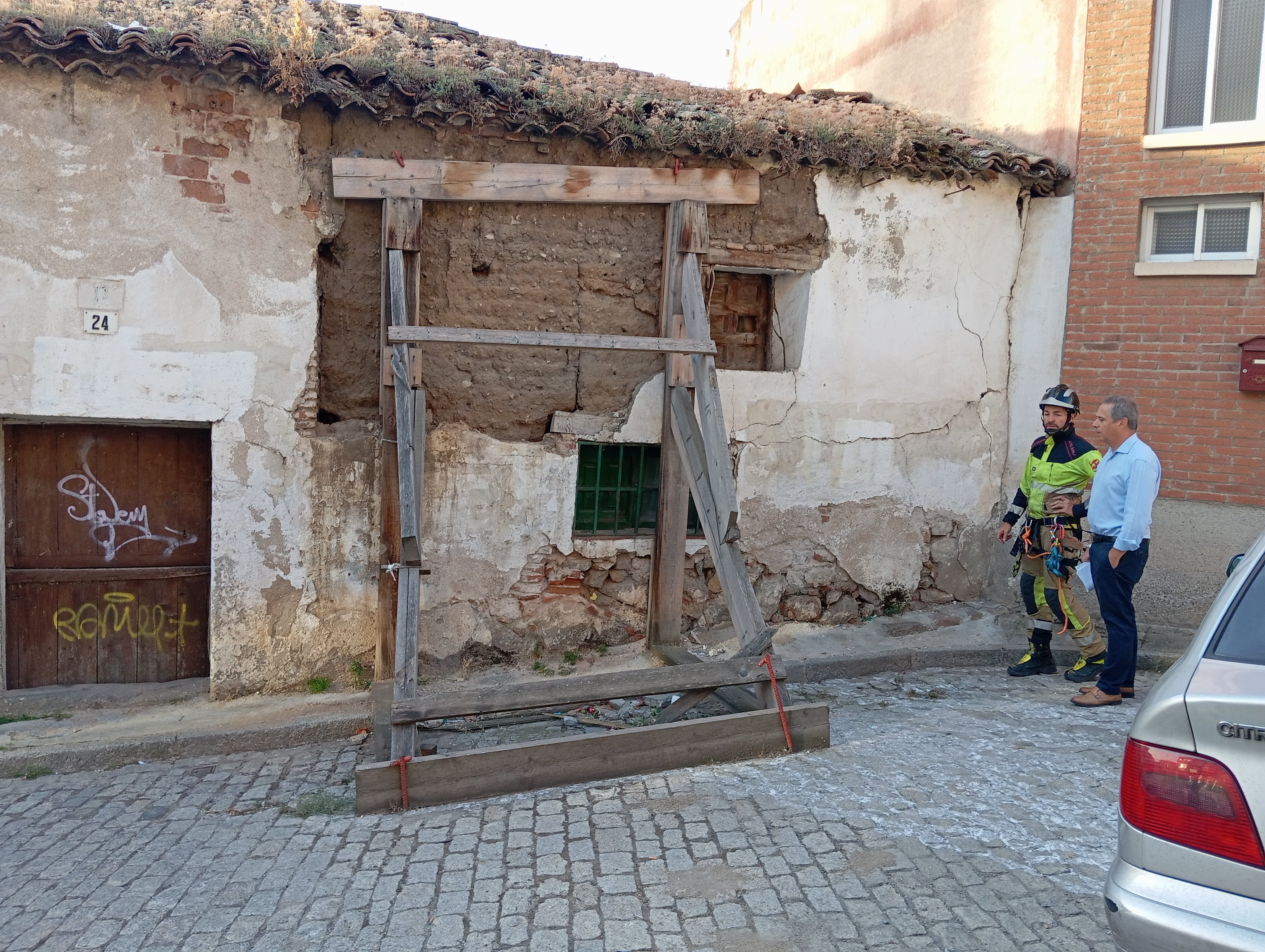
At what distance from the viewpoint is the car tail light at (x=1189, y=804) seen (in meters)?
2.13

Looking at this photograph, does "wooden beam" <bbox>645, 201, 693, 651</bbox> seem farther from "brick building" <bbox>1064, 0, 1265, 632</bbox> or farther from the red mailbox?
the red mailbox

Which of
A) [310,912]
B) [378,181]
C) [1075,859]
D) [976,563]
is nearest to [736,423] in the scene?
[976,563]

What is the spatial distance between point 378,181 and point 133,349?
1.77m

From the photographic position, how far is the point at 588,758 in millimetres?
4582

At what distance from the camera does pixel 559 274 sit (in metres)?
6.34

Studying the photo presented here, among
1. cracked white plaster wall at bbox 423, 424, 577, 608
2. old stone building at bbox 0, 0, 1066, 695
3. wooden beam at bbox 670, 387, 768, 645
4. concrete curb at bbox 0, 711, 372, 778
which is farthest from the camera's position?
cracked white plaster wall at bbox 423, 424, 577, 608

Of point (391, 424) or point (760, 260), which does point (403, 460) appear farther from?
point (760, 260)

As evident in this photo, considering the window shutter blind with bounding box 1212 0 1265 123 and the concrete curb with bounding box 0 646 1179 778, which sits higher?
the window shutter blind with bounding box 1212 0 1265 123

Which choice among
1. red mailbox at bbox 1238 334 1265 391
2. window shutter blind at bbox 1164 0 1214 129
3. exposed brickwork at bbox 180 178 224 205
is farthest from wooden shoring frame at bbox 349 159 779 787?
red mailbox at bbox 1238 334 1265 391

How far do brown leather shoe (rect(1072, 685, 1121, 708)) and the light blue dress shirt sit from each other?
90 cm

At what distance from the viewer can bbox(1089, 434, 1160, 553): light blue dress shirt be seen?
17.3ft

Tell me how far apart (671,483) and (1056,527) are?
8.28ft

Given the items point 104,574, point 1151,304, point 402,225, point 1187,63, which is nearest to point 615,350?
point 402,225

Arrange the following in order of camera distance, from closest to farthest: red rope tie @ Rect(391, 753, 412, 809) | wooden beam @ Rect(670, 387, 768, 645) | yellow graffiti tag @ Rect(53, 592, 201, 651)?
red rope tie @ Rect(391, 753, 412, 809)
wooden beam @ Rect(670, 387, 768, 645)
yellow graffiti tag @ Rect(53, 592, 201, 651)
